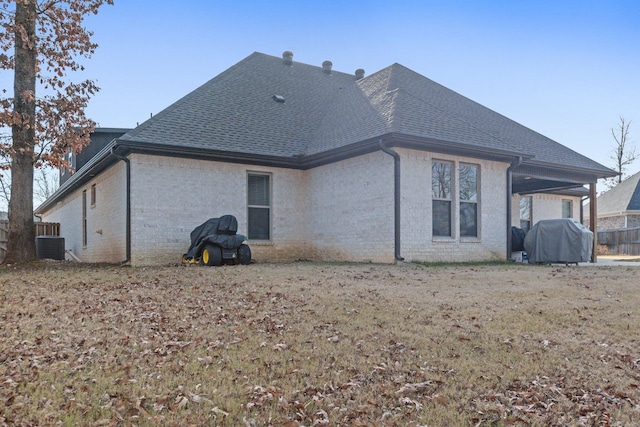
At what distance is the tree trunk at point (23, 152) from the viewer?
39.0 feet

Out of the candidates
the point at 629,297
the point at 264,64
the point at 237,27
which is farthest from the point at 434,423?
the point at 264,64

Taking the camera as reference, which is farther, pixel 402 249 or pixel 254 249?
pixel 254 249

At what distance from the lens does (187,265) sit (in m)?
11.5

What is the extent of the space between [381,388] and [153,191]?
32.5 feet

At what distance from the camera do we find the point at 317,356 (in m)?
4.43

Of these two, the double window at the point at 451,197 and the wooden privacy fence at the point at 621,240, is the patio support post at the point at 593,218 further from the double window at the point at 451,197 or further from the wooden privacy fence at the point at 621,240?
the wooden privacy fence at the point at 621,240

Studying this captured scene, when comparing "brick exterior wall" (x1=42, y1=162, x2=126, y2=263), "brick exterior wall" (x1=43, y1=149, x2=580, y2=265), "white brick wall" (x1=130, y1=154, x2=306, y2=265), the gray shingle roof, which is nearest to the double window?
"brick exterior wall" (x1=43, y1=149, x2=580, y2=265)

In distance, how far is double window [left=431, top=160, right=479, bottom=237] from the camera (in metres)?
12.7

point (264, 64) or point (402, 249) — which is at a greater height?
point (264, 64)

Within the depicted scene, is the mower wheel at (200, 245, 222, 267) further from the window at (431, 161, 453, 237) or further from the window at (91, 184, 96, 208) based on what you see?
the window at (91, 184, 96, 208)

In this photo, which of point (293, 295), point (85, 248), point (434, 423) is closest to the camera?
point (434, 423)

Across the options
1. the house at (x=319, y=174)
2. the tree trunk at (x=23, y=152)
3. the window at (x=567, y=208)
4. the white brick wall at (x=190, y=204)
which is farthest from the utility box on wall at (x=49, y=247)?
the window at (x=567, y=208)

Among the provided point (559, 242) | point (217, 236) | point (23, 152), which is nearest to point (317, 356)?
point (217, 236)

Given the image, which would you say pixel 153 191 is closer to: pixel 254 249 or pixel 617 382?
pixel 254 249
